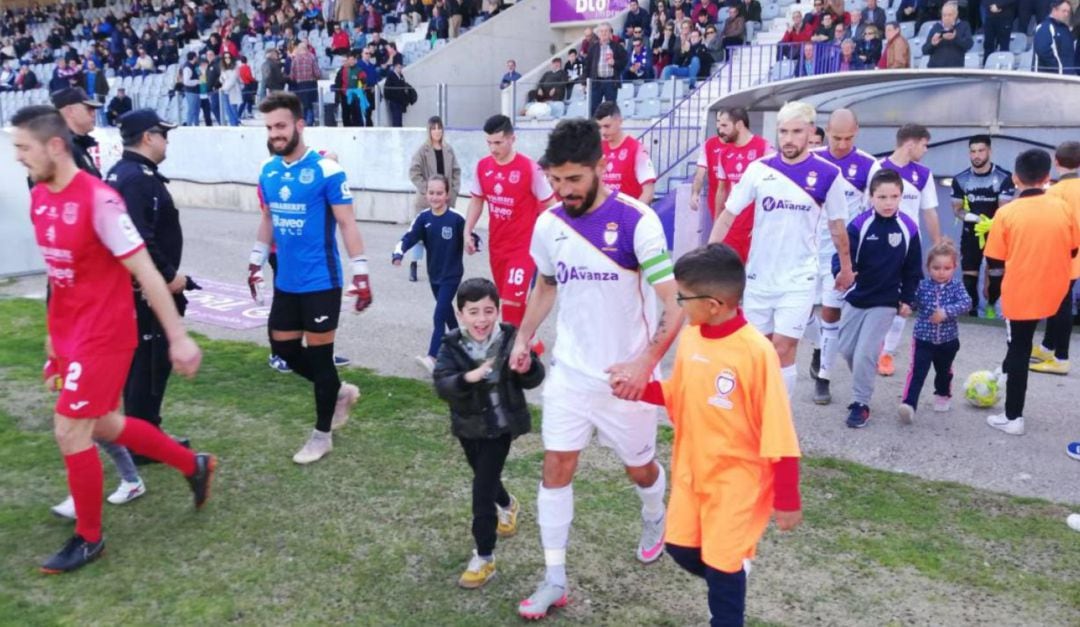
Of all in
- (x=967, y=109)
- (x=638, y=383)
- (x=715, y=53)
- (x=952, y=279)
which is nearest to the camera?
(x=638, y=383)

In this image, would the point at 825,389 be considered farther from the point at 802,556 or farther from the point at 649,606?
the point at 649,606

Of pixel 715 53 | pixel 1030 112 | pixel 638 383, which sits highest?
pixel 715 53

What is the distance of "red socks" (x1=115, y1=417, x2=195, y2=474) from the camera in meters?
4.70

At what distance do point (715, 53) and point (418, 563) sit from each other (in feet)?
48.2

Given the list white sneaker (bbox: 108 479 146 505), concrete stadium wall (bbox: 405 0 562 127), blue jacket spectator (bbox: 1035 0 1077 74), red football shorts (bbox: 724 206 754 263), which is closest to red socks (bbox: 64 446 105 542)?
white sneaker (bbox: 108 479 146 505)

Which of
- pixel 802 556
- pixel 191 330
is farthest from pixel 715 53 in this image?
pixel 802 556

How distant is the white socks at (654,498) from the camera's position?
14.1 feet

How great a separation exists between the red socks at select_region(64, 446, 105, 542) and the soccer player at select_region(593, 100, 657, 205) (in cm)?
482

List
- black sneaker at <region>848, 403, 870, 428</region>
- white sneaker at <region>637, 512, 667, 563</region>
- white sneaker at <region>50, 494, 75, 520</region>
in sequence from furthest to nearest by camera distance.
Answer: black sneaker at <region>848, 403, 870, 428</region> < white sneaker at <region>50, 494, 75, 520</region> < white sneaker at <region>637, 512, 667, 563</region>

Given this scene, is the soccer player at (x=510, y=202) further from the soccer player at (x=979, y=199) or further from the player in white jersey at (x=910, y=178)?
the soccer player at (x=979, y=199)

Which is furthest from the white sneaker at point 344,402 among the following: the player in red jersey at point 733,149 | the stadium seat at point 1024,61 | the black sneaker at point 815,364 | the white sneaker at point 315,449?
the stadium seat at point 1024,61

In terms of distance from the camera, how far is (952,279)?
6.62 metres

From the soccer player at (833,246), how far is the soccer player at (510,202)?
7.27ft

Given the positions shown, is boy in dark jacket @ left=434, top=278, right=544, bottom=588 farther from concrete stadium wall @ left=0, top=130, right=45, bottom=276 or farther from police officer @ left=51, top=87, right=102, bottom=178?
concrete stadium wall @ left=0, top=130, right=45, bottom=276
